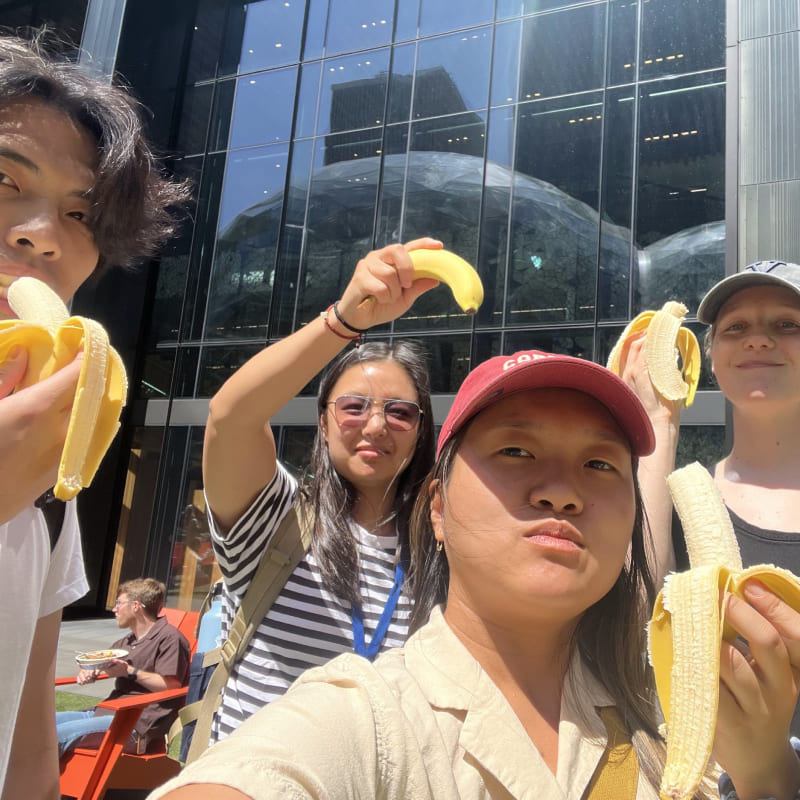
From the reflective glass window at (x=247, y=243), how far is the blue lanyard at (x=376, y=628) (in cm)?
1189

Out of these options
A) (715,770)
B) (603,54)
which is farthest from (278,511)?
(603,54)

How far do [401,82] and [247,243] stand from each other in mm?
4537

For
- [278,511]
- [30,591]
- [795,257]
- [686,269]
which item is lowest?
[30,591]

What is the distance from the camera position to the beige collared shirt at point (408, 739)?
734 millimetres

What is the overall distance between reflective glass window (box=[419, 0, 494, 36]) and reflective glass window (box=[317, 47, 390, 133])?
0.95 m

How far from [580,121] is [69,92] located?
11577mm

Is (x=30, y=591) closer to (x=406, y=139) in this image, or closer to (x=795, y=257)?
(x=795, y=257)

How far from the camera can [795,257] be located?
21.2ft

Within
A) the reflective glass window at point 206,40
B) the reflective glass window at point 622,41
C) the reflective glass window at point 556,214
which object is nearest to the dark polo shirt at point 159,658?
the reflective glass window at point 556,214

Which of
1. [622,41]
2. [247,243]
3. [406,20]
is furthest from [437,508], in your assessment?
[406,20]

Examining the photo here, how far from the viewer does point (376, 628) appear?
185 centimetres

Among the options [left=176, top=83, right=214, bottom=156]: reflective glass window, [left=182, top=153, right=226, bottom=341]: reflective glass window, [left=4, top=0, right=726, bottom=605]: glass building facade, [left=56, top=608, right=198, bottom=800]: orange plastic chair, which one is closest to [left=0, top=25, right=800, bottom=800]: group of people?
[left=56, top=608, right=198, bottom=800]: orange plastic chair

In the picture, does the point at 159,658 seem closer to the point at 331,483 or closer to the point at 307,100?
the point at 331,483

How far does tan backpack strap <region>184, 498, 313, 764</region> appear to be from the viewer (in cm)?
183
